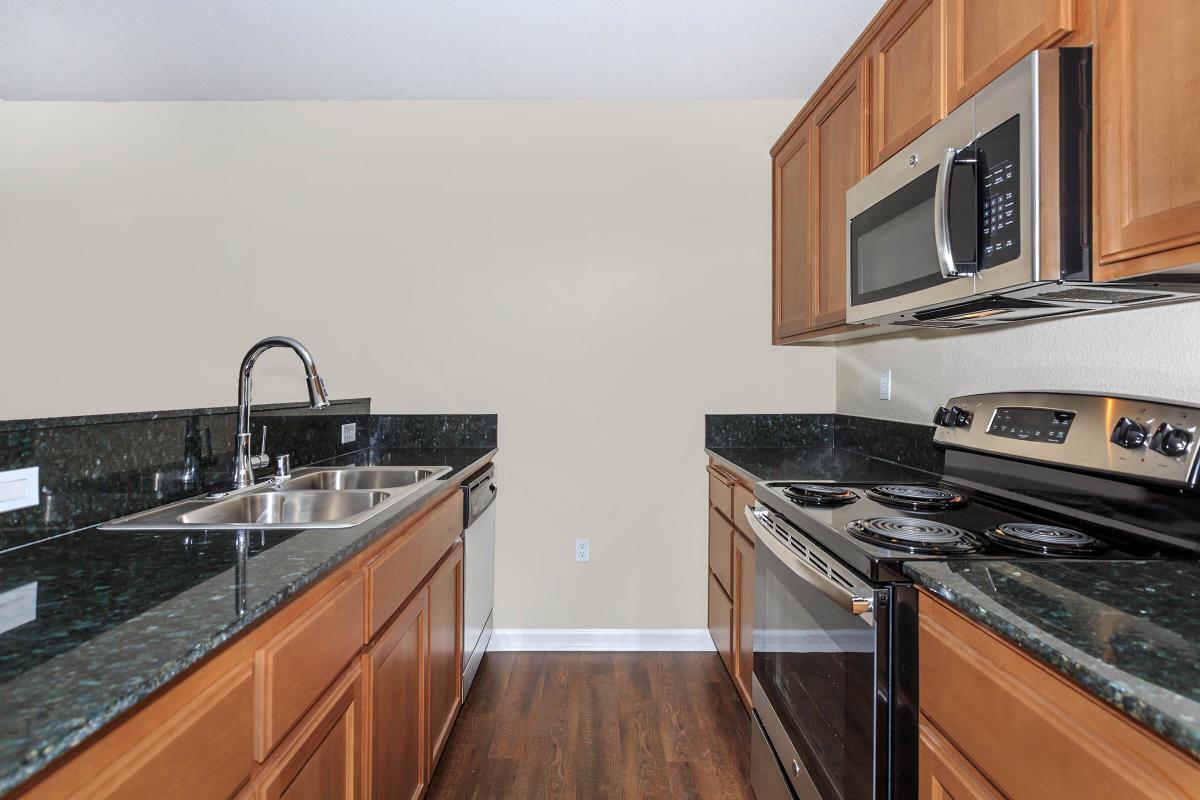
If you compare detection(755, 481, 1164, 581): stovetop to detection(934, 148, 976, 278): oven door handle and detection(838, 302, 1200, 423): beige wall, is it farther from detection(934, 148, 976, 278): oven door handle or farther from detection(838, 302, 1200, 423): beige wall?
detection(934, 148, 976, 278): oven door handle

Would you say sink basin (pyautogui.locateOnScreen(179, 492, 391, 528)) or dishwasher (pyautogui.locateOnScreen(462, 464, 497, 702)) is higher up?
sink basin (pyautogui.locateOnScreen(179, 492, 391, 528))

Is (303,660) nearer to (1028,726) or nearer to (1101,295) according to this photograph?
(1028,726)

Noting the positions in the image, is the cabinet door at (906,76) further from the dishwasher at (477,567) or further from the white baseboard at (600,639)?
the white baseboard at (600,639)

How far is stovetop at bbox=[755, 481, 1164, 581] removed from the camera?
1.00 metres

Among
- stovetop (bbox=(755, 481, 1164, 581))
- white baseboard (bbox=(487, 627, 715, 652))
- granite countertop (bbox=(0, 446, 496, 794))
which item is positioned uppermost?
stovetop (bbox=(755, 481, 1164, 581))

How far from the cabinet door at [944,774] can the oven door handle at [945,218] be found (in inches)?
34.0

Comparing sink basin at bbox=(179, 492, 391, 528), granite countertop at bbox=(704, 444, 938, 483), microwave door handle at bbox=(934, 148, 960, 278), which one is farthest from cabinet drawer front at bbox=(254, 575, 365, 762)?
microwave door handle at bbox=(934, 148, 960, 278)

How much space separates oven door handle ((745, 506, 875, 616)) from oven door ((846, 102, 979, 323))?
666 mm

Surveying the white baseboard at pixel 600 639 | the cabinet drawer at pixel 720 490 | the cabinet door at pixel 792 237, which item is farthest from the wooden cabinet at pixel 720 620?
the cabinet door at pixel 792 237

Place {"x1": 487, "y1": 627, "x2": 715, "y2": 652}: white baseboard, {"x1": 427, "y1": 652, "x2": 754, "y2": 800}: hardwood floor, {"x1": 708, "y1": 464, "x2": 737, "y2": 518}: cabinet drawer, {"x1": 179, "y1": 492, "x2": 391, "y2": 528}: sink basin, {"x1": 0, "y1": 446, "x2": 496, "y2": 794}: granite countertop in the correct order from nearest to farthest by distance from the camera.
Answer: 1. {"x1": 0, "y1": 446, "x2": 496, "y2": 794}: granite countertop
2. {"x1": 179, "y1": 492, "x2": 391, "y2": 528}: sink basin
3. {"x1": 427, "y1": 652, "x2": 754, "y2": 800}: hardwood floor
4. {"x1": 708, "y1": 464, "x2": 737, "y2": 518}: cabinet drawer
5. {"x1": 487, "y1": 627, "x2": 715, "y2": 652}: white baseboard

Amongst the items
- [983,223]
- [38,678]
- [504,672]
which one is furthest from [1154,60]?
[504,672]

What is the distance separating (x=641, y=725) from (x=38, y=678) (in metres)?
1.91

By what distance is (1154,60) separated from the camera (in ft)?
2.85

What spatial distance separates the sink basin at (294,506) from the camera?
1.53 m
